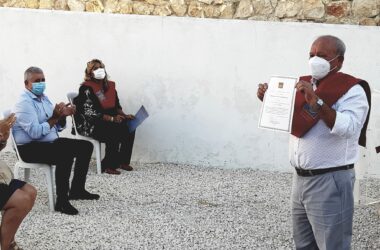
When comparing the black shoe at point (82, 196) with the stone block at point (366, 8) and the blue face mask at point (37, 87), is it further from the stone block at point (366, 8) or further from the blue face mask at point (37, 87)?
the stone block at point (366, 8)

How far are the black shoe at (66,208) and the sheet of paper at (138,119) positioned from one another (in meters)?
2.24

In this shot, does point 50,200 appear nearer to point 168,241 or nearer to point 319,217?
point 168,241

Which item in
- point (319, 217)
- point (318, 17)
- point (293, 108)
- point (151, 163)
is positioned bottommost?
point (151, 163)

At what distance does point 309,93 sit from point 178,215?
319 cm


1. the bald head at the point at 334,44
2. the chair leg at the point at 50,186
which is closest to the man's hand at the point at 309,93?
the bald head at the point at 334,44

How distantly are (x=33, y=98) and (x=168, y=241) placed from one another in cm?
193

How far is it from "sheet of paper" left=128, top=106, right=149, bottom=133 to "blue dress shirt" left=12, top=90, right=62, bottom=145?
2053mm

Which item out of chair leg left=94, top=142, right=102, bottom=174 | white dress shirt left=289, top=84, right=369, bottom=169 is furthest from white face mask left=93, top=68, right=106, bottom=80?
white dress shirt left=289, top=84, right=369, bottom=169

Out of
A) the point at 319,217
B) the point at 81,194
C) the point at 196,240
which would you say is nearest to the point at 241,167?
the point at 81,194

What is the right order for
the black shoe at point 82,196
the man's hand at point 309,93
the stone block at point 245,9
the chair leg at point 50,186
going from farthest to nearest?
the stone block at point 245,9 < the black shoe at point 82,196 < the chair leg at point 50,186 < the man's hand at point 309,93

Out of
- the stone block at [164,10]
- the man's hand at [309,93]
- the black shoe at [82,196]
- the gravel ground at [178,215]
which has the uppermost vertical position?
the stone block at [164,10]

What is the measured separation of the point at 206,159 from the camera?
8602mm

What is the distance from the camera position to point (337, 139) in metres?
3.43

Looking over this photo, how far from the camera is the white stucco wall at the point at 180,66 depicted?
8242mm
